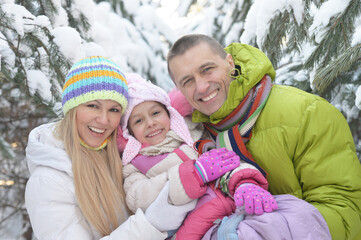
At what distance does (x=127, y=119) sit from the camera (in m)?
2.52

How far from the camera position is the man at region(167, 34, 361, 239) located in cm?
193

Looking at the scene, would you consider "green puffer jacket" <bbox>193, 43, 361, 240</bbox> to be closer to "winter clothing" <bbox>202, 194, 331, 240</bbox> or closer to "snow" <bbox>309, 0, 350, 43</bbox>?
"winter clothing" <bbox>202, 194, 331, 240</bbox>

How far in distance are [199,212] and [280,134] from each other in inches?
27.3

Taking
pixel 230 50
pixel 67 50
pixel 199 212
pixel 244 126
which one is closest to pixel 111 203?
pixel 199 212

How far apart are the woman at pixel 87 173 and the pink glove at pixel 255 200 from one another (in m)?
0.41

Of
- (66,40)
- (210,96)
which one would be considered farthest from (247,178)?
(66,40)

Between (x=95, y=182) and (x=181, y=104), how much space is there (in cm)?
90

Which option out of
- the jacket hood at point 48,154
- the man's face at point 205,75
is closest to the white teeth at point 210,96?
the man's face at point 205,75

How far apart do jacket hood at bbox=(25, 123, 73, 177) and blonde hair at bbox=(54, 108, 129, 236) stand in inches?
1.5

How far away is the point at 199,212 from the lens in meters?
2.04

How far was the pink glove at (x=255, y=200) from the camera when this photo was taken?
5.74ft

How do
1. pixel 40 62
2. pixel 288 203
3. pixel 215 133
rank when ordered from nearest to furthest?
pixel 288 203
pixel 215 133
pixel 40 62

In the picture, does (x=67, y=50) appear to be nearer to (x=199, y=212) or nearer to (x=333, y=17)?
(x=199, y=212)

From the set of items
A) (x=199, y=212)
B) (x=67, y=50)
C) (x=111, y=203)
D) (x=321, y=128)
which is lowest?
(x=111, y=203)
